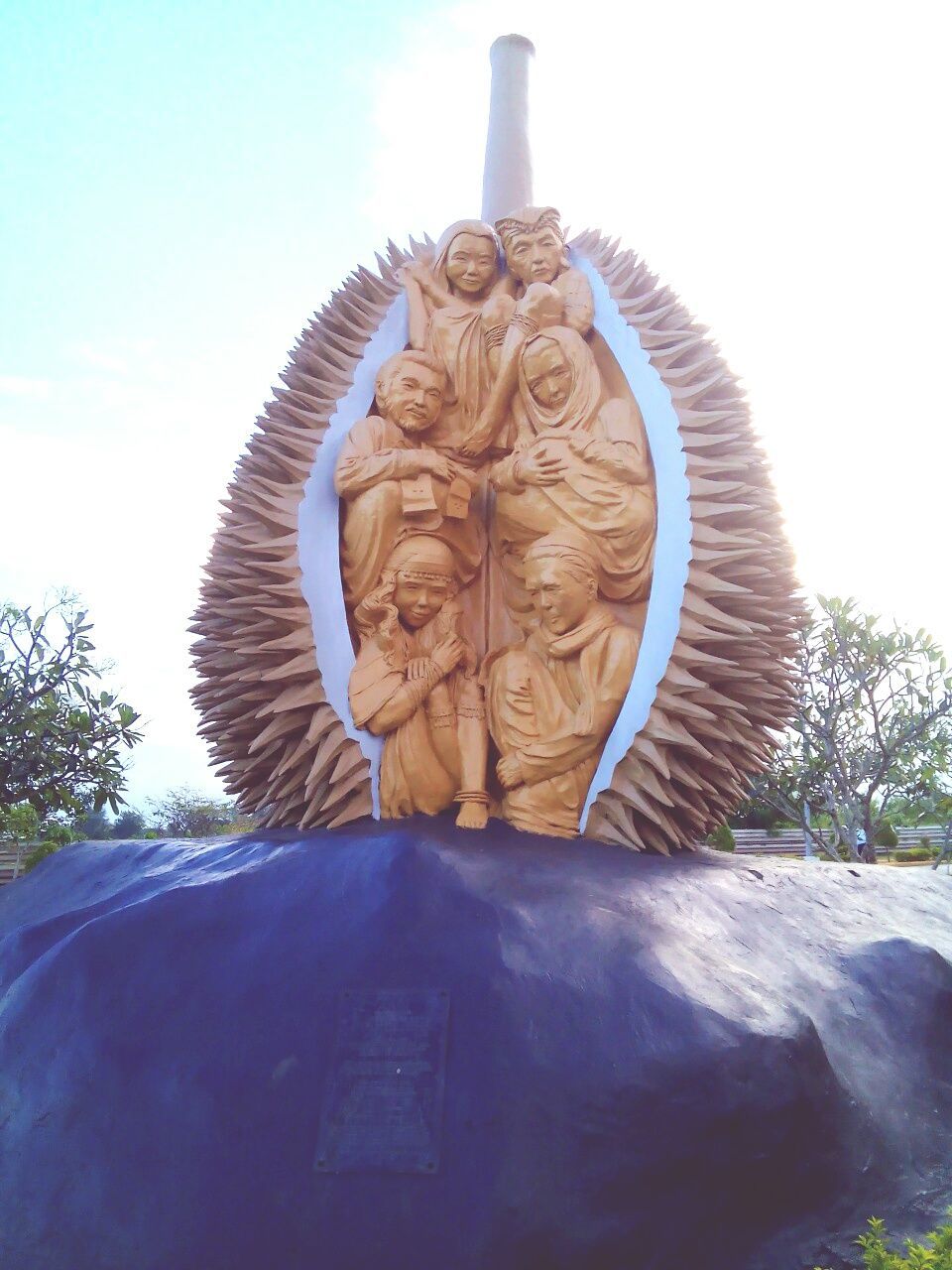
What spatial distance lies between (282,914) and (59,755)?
8.08m

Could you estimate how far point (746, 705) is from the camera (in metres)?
4.25

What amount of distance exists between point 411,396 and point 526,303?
767 millimetres

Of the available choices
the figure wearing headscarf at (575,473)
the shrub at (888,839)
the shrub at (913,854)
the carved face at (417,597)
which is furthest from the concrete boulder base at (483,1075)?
the shrub at (913,854)

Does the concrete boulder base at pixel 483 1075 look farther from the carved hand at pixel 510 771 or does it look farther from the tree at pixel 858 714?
the tree at pixel 858 714

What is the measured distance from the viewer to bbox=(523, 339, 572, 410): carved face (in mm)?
4633

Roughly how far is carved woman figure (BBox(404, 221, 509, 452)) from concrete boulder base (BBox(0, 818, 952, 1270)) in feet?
8.11

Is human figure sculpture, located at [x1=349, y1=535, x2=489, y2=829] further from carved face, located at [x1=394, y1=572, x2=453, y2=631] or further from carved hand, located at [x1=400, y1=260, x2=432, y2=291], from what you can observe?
carved hand, located at [x1=400, y1=260, x2=432, y2=291]

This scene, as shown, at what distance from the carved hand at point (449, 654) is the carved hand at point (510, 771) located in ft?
1.68

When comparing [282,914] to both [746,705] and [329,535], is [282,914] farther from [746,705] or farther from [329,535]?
[746,705]

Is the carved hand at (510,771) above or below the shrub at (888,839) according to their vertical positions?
above

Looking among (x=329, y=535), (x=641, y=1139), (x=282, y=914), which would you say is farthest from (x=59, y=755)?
(x=641, y=1139)

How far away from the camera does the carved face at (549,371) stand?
4633 mm

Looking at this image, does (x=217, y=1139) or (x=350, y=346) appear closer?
(x=217, y=1139)

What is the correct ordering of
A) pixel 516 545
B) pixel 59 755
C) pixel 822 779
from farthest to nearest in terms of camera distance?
pixel 822 779
pixel 59 755
pixel 516 545
